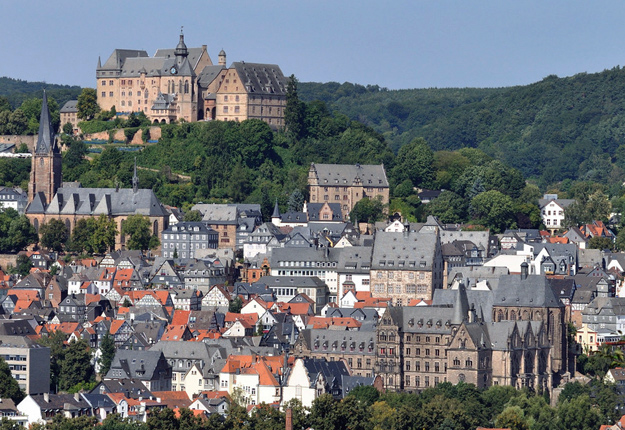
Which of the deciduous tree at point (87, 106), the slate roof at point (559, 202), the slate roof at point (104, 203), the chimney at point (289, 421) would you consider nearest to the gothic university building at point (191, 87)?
the deciduous tree at point (87, 106)

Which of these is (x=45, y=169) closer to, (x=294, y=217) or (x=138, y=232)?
(x=138, y=232)

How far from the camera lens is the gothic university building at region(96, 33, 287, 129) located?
136 metres

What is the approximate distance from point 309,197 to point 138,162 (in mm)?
16466

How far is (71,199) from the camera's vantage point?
125500mm

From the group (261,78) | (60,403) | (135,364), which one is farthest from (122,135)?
(60,403)

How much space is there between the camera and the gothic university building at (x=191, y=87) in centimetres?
13550

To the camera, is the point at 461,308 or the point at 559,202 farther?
the point at 559,202

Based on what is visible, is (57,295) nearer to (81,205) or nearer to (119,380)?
(81,205)

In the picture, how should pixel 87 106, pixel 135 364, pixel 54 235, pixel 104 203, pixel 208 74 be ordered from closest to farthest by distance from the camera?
1. pixel 135 364
2. pixel 54 235
3. pixel 104 203
4. pixel 208 74
5. pixel 87 106

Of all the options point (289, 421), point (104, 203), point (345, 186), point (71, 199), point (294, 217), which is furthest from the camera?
point (345, 186)

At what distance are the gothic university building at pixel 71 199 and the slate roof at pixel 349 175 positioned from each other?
13960mm

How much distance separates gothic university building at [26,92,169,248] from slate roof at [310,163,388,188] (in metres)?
14.0

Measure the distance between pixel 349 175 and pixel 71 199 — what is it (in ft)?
74.7

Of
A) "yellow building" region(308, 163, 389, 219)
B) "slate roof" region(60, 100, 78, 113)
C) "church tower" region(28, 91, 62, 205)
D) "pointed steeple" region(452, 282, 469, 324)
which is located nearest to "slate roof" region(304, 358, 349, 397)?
"pointed steeple" region(452, 282, 469, 324)
